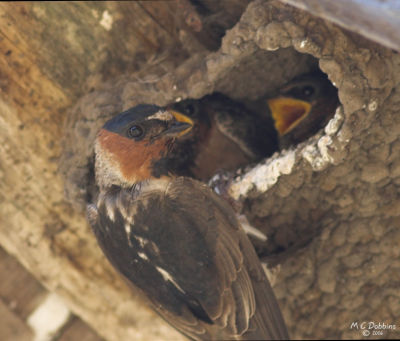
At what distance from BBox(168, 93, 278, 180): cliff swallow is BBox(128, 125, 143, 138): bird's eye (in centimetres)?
84

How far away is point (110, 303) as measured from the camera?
3.71 m

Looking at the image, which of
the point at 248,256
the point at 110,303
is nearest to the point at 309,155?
the point at 248,256

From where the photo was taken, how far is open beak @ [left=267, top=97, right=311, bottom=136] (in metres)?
3.72

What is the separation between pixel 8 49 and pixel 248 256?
5.71 feet

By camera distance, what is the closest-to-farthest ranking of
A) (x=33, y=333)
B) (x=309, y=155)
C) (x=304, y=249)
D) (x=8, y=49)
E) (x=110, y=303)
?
(x=309, y=155) < (x=8, y=49) < (x=304, y=249) < (x=110, y=303) < (x=33, y=333)

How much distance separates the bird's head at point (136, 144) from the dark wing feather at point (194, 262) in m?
0.12

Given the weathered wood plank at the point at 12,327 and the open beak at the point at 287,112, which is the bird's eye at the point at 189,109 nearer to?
the open beak at the point at 287,112

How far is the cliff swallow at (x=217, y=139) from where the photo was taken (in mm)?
3797

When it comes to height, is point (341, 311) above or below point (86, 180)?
below

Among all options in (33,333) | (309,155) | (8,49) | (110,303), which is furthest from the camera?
(33,333)

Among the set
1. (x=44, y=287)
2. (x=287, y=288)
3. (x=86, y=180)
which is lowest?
(x=287, y=288)

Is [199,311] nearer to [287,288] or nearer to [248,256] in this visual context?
[248,256]

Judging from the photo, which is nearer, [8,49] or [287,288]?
[8,49]

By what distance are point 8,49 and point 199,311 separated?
5.81 feet
